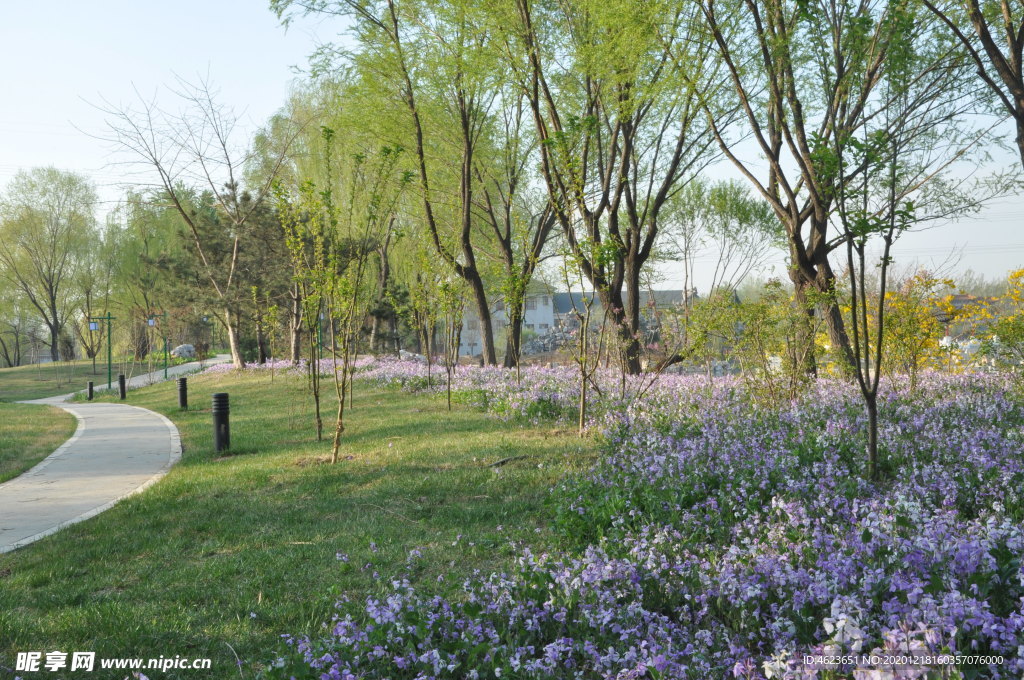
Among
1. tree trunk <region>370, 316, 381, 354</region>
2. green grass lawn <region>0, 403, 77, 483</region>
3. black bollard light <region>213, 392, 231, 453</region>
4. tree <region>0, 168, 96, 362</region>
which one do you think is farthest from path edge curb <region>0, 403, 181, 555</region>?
tree <region>0, 168, 96, 362</region>

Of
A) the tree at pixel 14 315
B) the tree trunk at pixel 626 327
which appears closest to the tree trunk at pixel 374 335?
the tree trunk at pixel 626 327

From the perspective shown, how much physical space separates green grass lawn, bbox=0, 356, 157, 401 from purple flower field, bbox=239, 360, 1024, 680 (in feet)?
81.1

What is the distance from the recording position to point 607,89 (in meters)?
13.3

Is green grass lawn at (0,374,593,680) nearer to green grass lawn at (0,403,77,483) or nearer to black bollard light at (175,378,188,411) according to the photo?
green grass lawn at (0,403,77,483)

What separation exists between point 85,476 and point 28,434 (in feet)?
18.0

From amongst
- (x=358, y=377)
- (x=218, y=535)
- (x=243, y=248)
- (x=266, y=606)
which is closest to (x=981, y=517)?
(x=266, y=606)

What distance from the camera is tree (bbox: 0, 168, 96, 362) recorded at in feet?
129

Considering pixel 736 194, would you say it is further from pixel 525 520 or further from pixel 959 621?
pixel 959 621

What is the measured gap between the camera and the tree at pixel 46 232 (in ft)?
129

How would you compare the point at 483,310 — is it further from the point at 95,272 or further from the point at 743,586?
the point at 95,272

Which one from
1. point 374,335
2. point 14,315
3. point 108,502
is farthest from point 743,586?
point 14,315

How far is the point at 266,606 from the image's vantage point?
4305 millimetres

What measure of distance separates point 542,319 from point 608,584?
74.6 metres

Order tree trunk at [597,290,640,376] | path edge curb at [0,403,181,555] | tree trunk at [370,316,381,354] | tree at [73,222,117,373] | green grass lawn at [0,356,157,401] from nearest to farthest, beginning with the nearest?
path edge curb at [0,403,181,555] → tree trunk at [597,290,640,376] → green grass lawn at [0,356,157,401] → tree trunk at [370,316,381,354] → tree at [73,222,117,373]
